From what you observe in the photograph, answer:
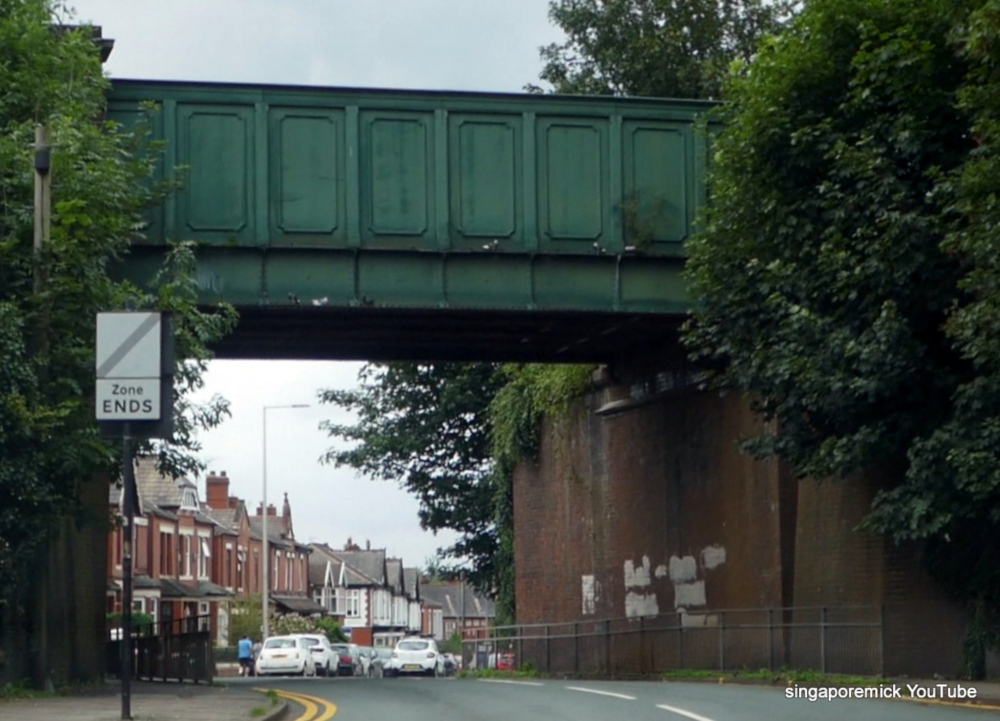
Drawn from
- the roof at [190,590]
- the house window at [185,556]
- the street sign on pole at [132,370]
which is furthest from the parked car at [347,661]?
the street sign on pole at [132,370]

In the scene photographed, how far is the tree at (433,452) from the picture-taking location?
172ft

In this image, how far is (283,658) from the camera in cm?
5191

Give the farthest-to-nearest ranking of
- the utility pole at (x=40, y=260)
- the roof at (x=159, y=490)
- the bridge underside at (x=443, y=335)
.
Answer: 1. the roof at (x=159, y=490)
2. the bridge underside at (x=443, y=335)
3. the utility pole at (x=40, y=260)

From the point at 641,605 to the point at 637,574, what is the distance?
0.72 meters

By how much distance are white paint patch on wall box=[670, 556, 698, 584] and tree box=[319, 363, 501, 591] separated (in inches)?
712

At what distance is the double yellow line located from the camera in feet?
62.6

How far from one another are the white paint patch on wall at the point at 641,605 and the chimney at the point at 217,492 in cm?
5714

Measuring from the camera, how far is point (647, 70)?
46750mm

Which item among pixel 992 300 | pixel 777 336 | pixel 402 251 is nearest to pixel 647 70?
pixel 402 251

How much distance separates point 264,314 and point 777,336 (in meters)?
9.56

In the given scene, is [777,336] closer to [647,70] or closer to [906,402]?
[906,402]

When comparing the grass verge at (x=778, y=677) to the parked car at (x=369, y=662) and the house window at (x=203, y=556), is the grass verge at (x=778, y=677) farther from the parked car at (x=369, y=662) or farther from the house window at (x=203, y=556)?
the house window at (x=203, y=556)

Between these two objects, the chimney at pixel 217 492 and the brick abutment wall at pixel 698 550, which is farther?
the chimney at pixel 217 492

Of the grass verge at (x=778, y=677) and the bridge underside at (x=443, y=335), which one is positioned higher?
the bridge underside at (x=443, y=335)
